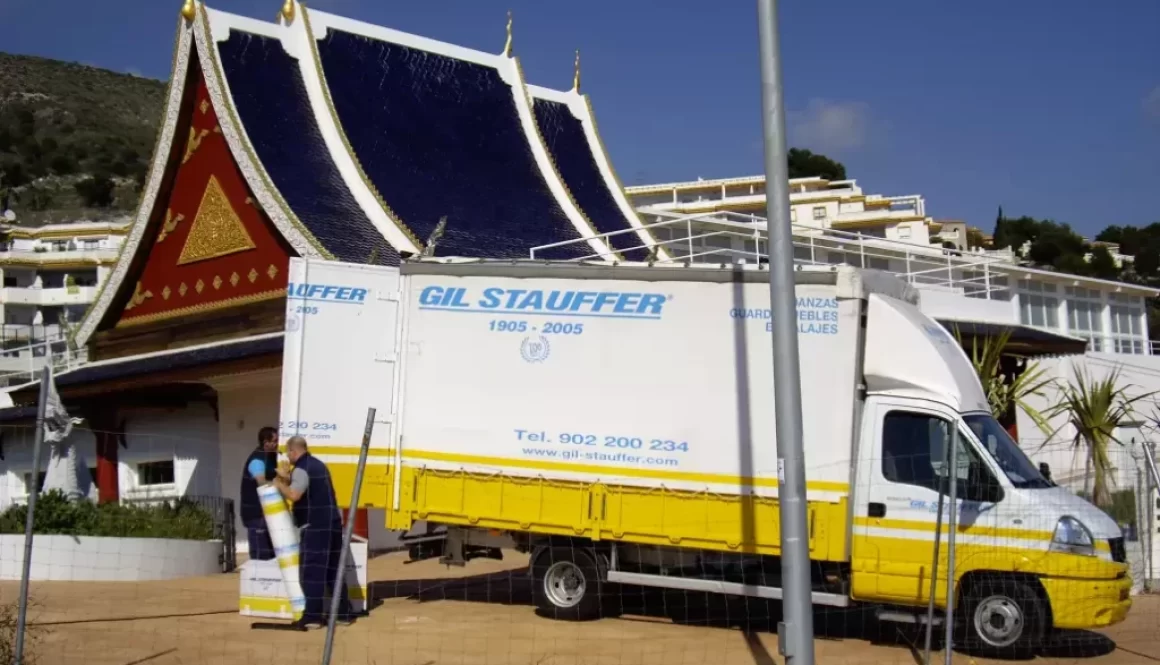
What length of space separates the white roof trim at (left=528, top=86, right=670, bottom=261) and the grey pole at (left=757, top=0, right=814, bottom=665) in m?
17.5

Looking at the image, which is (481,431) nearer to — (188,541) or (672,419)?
(672,419)

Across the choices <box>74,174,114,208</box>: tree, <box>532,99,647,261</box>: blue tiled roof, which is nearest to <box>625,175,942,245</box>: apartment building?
<box>532,99,647,261</box>: blue tiled roof

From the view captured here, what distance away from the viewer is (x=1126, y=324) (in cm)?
4188

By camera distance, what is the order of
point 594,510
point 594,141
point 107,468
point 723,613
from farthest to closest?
point 594,141 < point 107,468 < point 723,613 < point 594,510

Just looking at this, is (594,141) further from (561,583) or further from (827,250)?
(561,583)

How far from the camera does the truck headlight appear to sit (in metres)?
10.8

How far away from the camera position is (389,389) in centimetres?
1323

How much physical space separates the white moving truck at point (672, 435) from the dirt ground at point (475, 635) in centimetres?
47

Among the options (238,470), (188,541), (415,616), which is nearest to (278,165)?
(238,470)

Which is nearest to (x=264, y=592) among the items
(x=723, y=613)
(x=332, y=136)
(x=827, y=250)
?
(x=723, y=613)

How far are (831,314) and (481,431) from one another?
353 cm

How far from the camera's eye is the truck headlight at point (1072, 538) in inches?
427

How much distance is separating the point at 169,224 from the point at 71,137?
347ft

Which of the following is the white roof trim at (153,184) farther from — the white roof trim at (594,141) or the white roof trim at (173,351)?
the white roof trim at (594,141)
